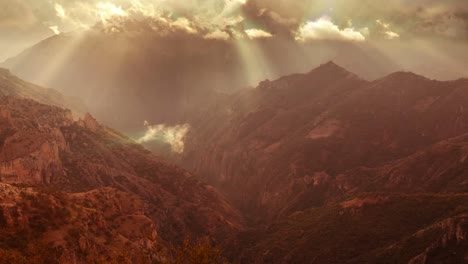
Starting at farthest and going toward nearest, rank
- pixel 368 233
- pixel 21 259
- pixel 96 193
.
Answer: pixel 368 233
pixel 96 193
pixel 21 259

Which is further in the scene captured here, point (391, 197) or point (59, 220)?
point (391, 197)

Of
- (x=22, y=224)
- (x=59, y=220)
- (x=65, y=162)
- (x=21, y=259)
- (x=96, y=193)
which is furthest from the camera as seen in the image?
(x=65, y=162)

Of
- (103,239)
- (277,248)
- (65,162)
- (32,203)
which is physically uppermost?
(65,162)

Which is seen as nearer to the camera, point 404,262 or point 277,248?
point 404,262

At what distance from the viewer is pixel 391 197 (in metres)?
180

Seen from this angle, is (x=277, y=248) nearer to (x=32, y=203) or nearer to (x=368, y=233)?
(x=368, y=233)

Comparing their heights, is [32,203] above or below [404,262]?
above

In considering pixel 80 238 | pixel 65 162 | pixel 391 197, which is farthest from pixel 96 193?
pixel 391 197

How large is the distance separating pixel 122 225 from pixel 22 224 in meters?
37.0

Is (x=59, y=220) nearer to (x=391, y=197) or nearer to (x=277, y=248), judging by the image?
(x=277, y=248)

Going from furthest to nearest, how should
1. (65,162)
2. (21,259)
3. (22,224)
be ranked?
1. (65,162)
2. (22,224)
3. (21,259)

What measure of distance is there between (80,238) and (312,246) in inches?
3713

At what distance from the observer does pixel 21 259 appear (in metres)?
67.1

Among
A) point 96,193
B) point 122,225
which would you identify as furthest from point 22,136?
point 122,225
